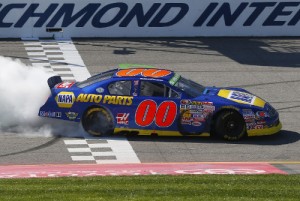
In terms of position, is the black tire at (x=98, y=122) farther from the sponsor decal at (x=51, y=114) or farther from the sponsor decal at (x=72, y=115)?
the sponsor decal at (x=51, y=114)

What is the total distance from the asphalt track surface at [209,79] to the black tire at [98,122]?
538 mm

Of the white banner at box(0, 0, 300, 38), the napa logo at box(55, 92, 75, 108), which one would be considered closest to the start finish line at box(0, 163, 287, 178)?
the napa logo at box(55, 92, 75, 108)

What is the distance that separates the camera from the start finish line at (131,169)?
15.5 m

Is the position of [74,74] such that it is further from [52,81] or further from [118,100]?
[118,100]

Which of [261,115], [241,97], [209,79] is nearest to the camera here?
[261,115]

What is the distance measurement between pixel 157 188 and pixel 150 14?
15564 mm

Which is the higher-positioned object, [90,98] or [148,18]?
[148,18]

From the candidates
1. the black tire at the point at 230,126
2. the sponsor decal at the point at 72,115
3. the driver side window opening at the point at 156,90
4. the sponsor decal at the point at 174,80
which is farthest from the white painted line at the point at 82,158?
the black tire at the point at 230,126

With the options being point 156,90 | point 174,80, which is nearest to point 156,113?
point 156,90

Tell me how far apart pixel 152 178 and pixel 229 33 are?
1508 centimetres

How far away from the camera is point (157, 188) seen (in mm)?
13625

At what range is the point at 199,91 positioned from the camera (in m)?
18.0

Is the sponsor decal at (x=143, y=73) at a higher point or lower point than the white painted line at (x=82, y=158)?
higher

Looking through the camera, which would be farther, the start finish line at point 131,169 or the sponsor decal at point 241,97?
the sponsor decal at point 241,97
